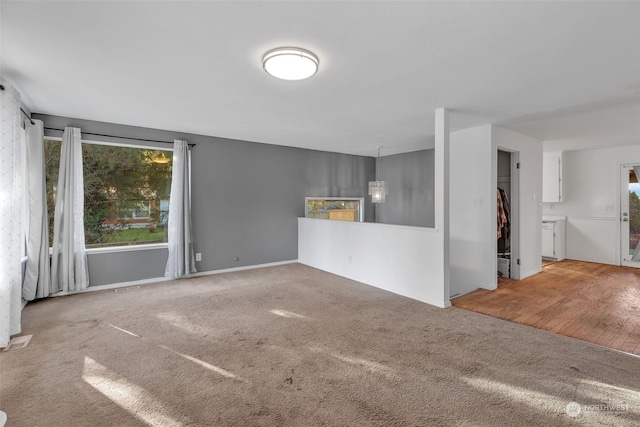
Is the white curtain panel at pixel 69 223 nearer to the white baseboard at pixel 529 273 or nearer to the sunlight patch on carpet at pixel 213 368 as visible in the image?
the sunlight patch on carpet at pixel 213 368

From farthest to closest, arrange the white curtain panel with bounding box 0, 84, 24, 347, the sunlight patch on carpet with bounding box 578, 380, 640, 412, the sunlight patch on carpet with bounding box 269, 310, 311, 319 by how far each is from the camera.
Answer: the sunlight patch on carpet with bounding box 269, 310, 311, 319 < the white curtain panel with bounding box 0, 84, 24, 347 < the sunlight patch on carpet with bounding box 578, 380, 640, 412

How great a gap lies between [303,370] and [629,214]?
6963 mm

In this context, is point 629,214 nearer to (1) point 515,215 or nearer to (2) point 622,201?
(2) point 622,201

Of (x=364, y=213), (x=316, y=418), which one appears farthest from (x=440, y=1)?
(x=364, y=213)

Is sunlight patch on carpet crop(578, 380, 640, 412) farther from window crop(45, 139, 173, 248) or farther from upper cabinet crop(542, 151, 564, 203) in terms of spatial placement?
upper cabinet crop(542, 151, 564, 203)

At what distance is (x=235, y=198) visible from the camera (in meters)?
5.55

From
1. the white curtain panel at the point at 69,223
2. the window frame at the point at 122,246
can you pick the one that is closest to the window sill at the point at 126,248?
the window frame at the point at 122,246

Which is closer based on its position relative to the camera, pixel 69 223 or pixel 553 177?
pixel 69 223

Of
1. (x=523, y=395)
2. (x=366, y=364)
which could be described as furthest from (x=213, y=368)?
(x=523, y=395)

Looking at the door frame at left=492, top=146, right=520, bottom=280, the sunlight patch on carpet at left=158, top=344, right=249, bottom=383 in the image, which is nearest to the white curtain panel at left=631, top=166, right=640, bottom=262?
the door frame at left=492, top=146, right=520, bottom=280

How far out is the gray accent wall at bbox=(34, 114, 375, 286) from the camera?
4523 millimetres

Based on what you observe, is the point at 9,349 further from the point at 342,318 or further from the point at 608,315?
the point at 608,315

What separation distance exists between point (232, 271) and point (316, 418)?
3.99m

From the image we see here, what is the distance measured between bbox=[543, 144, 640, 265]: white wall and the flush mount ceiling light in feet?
21.8
